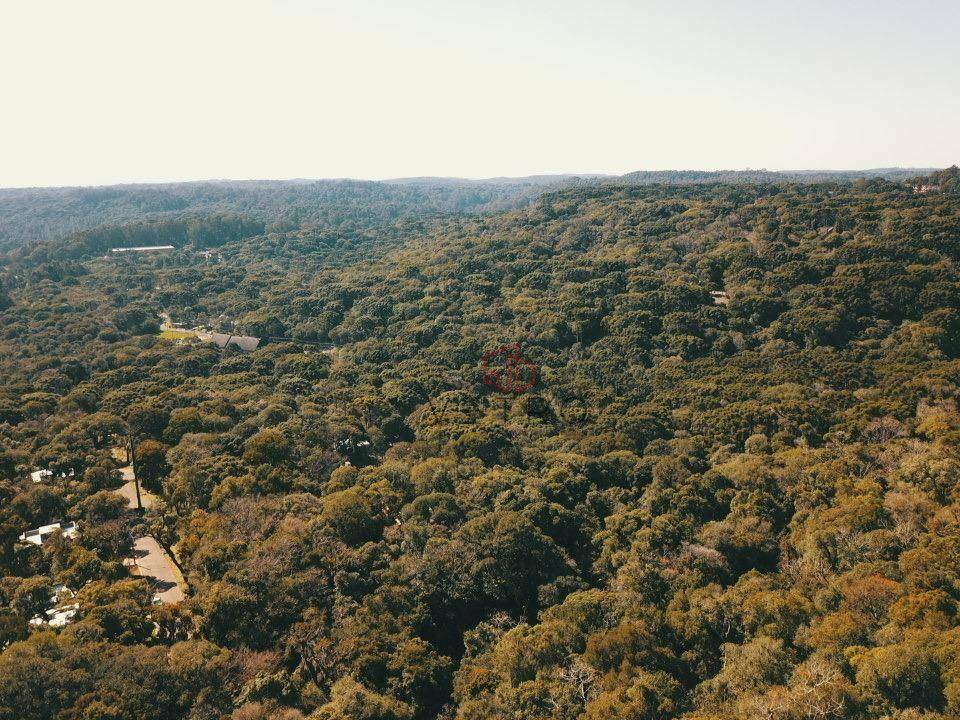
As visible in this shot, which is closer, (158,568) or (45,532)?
(158,568)

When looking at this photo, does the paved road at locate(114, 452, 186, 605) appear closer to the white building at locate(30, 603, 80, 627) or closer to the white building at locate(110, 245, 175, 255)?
the white building at locate(30, 603, 80, 627)

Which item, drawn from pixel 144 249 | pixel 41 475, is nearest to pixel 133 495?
pixel 41 475

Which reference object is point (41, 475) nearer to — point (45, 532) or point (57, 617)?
point (45, 532)

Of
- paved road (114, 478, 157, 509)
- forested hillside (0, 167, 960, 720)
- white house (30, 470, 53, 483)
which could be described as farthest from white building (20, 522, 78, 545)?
white house (30, 470, 53, 483)

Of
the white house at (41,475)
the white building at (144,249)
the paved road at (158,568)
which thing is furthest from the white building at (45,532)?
the white building at (144,249)

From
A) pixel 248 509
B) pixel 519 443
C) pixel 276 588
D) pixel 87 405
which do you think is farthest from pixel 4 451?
pixel 519 443

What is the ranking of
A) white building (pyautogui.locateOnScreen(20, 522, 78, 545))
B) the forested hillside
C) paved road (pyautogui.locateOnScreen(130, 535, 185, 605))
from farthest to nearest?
white building (pyautogui.locateOnScreen(20, 522, 78, 545)) → paved road (pyautogui.locateOnScreen(130, 535, 185, 605)) → the forested hillside

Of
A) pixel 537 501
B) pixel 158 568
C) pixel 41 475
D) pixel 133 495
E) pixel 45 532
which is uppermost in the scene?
pixel 537 501
